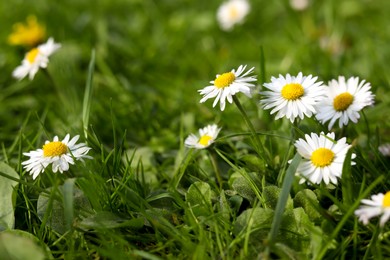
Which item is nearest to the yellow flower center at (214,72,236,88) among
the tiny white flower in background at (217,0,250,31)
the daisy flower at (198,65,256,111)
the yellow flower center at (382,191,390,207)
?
the daisy flower at (198,65,256,111)

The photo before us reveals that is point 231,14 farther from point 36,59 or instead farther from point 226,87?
point 226,87

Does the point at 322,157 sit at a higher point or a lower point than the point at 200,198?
higher

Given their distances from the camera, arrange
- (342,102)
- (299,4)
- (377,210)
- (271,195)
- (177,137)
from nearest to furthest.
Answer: (377,210), (271,195), (342,102), (177,137), (299,4)

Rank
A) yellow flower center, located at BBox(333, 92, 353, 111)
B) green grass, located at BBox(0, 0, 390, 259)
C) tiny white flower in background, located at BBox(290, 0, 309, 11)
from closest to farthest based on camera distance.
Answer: green grass, located at BBox(0, 0, 390, 259)
yellow flower center, located at BBox(333, 92, 353, 111)
tiny white flower in background, located at BBox(290, 0, 309, 11)

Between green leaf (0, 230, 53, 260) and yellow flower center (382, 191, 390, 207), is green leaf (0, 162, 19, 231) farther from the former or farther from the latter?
yellow flower center (382, 191, 390, 207)

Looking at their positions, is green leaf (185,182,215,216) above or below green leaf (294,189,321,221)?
below

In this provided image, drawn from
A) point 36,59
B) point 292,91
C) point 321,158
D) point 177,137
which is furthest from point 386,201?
point 36,59

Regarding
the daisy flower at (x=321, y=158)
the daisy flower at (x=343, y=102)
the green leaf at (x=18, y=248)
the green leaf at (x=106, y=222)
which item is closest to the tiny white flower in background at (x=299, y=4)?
the daisy flower at (x=343, y=102)
